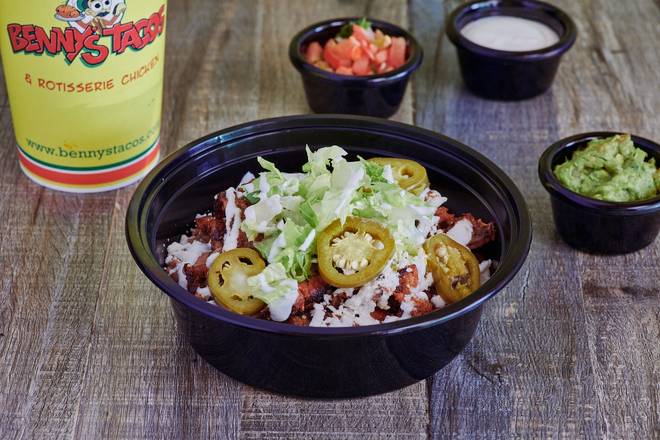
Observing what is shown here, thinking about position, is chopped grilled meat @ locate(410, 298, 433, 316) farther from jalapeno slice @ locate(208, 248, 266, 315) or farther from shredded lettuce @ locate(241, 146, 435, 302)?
jalapeno slice @ locate(208, 248, 266, 315)

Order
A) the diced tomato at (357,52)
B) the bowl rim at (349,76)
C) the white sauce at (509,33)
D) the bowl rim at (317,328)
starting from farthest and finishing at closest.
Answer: the white sauce at (509,33)
the diced tomato at (357,52)
the bowl rim at (349,76)
the bowl rim at (317,328)

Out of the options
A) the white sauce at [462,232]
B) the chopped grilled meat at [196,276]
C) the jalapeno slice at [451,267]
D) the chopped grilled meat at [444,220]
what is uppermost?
the jalapeno slice at [451,267]

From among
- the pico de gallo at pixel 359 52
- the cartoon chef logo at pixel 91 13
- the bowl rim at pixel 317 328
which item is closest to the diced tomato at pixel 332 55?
the pico de gallo at pixel 359 52

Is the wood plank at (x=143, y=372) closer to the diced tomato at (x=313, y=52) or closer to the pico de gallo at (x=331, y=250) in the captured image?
the pico de gallo at (x=331, y=250)

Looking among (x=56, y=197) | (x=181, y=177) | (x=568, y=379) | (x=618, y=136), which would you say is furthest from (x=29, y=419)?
(x=618, y=136)

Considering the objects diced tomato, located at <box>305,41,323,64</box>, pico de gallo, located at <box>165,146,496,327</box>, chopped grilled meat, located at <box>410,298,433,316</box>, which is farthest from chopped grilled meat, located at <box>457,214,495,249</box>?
diced tomato, located at <box>305,41,323,64</box>

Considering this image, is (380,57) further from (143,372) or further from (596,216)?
(143,372)
